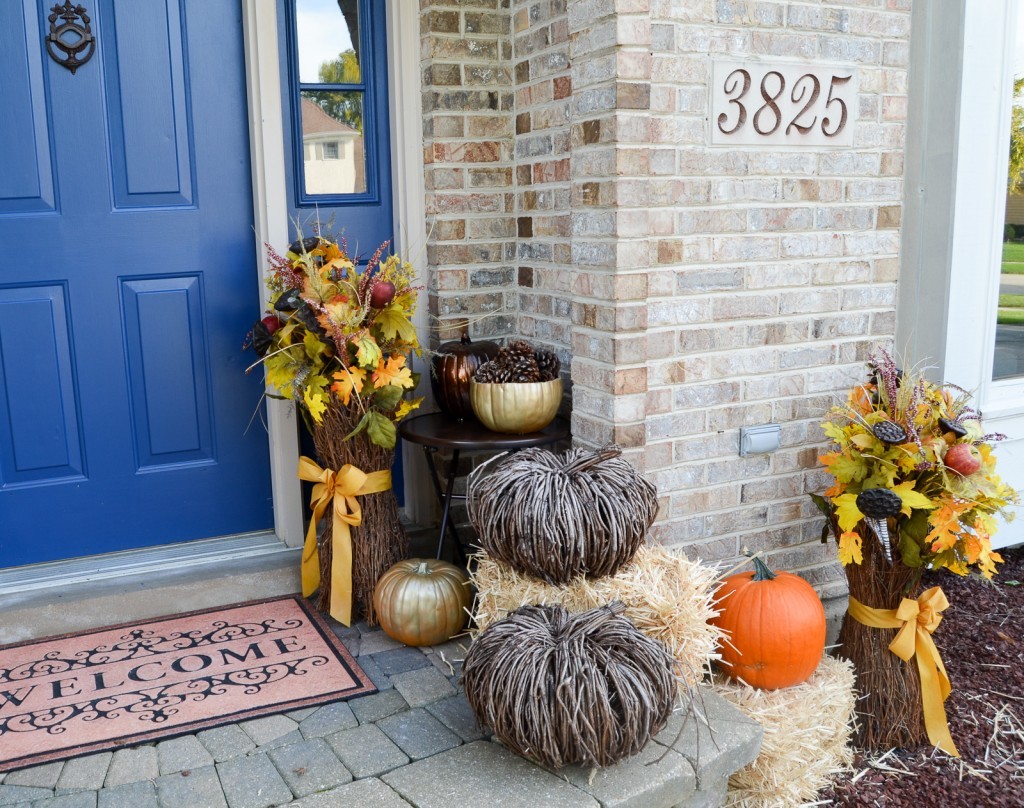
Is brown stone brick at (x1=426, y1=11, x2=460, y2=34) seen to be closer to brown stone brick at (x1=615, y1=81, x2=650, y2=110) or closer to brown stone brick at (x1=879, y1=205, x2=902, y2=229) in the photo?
brown stone brick at (x1=615, y1=81, x2=650, y2=110)

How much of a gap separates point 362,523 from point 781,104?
64.3 inches

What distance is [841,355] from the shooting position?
285cm

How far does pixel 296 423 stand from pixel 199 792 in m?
1.34

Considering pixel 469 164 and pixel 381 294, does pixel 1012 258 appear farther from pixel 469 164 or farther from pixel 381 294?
pixel 381 294

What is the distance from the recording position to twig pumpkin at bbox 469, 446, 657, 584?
2174 millimetres

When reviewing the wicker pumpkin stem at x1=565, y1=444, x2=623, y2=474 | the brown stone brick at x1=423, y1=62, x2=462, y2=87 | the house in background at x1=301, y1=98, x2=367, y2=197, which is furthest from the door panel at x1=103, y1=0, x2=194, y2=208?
the wicker pumpkin stem at x1=565, y1=444, x2=623, y2=474

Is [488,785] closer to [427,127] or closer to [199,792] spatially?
[199,792]

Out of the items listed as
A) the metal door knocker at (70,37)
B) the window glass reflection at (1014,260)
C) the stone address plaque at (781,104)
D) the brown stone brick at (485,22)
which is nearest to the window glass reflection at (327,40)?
the brown stone brick at (485,22)

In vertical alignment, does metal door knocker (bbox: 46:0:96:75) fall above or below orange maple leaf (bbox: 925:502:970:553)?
above

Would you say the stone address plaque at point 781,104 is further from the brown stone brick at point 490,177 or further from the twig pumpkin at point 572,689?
the twig pumpkin at point 572,689

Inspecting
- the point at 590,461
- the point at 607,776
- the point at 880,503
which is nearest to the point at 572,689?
the point at 607,776

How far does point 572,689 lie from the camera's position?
1.85m

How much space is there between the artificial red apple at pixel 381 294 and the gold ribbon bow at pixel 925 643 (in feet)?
4.89

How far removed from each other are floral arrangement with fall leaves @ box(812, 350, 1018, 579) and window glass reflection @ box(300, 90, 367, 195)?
1624 mm
